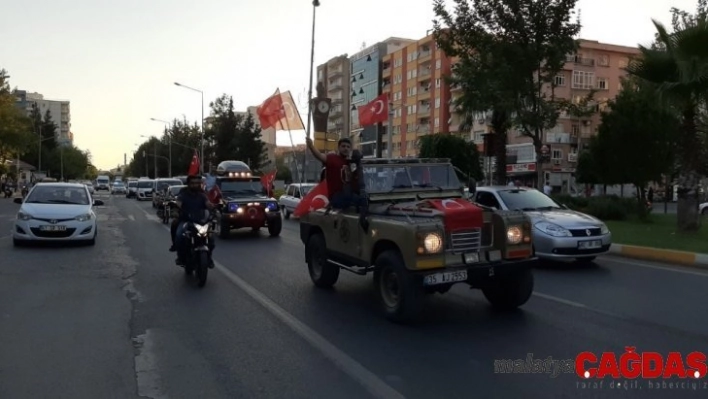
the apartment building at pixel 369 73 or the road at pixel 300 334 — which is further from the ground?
the apartment building at pixel 369 73

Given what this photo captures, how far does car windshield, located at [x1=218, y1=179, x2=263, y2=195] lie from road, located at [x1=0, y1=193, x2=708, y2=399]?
325 inches

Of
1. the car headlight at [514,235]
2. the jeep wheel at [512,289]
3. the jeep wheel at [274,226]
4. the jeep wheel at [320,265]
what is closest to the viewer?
the car headlight at [514,235]

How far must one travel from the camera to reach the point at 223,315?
7.69 meters

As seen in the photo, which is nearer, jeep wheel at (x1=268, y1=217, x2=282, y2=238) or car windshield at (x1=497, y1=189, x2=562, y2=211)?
car windshield at (x1=497, y1=189, x2=562, y2=211)

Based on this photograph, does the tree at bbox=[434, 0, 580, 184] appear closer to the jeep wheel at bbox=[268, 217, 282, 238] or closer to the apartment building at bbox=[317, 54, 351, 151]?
the jeep wheel at bbox=[268, 217, 282, 238]

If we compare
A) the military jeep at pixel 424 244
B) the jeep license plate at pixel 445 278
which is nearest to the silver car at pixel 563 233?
the military jeep at pixel 424 244

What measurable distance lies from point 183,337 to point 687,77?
43.1 feet

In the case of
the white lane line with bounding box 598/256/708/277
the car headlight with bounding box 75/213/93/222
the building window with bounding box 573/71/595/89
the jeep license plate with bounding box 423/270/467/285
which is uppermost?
the building window with bounding box 573/71/595/89

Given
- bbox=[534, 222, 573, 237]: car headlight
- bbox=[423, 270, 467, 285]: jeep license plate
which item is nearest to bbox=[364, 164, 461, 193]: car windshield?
bbox=[423, 270, 467, 285]: jeep license plate

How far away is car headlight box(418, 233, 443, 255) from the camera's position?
6.77 metres

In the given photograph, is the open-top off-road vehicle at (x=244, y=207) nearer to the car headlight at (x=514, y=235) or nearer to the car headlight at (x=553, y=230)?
the car headlight at (x=553, y=230)

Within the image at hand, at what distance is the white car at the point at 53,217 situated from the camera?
1420cm

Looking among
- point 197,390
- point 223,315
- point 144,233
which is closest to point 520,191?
point 223,315

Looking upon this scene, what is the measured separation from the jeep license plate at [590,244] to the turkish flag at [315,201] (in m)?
5.02
